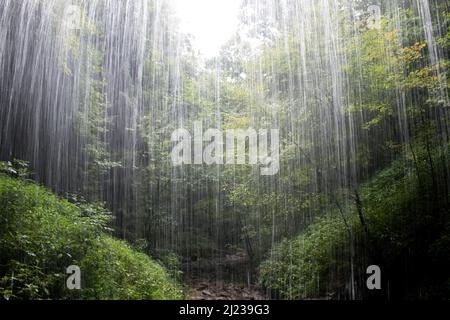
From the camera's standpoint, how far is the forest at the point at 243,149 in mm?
6594

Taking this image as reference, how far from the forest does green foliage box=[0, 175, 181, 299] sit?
32 millimetres

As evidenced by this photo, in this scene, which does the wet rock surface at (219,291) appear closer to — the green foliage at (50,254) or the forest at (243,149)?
the forest at (243,149)

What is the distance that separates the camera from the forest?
260 inches

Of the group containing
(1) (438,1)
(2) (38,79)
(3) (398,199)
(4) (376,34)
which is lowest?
(3) (398,199)

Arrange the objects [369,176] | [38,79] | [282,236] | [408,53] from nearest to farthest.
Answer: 1. [408,53]
2. [38,79]
3. [369,176]
4. [282,236]

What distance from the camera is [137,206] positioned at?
13547mm

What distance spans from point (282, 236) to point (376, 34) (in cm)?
872

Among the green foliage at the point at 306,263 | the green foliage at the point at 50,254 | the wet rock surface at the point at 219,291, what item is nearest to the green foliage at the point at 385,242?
the green foliage at the point at 306,263

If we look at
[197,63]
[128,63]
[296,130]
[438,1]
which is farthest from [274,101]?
[197,63]

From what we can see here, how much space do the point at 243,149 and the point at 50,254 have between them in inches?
264

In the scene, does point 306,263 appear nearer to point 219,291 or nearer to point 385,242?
point 385,242

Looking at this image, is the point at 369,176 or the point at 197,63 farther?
the point at 197,63

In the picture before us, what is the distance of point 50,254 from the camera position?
5.31 meters

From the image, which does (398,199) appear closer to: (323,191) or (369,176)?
(323,191)
